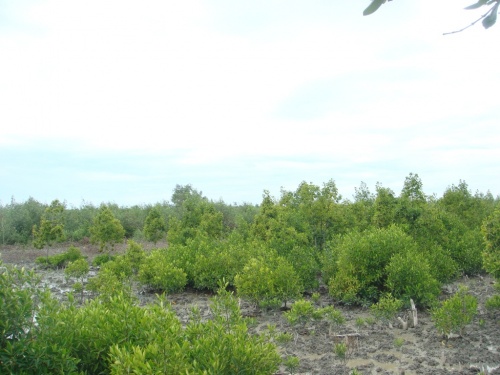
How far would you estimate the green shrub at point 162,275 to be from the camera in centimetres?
1427

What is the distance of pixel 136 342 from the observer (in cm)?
458

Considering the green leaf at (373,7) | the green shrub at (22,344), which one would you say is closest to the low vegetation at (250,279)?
the green shrub at (22,344)

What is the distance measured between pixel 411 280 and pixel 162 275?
7.43m

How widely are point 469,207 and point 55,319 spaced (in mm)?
23123

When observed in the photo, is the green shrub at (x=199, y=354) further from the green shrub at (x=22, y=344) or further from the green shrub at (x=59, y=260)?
the green shrub at (x=59, y=260)

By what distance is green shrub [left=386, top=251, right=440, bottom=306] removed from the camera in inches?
441

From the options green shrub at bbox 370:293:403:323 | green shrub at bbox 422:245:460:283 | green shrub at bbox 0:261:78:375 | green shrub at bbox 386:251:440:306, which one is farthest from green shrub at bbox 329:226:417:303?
green shrub at bbox 0:261:78:375

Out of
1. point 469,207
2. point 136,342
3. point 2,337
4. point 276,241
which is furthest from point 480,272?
point 2,337

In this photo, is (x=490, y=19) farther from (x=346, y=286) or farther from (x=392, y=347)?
(x=346, y=286)

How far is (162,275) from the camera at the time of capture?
14.3 meters

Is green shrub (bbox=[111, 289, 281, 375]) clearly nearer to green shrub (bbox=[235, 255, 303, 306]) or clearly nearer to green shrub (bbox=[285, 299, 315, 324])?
green shrub (bbox=[285, 299, 315, 324])

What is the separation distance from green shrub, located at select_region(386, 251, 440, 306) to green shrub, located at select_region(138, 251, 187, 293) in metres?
6.40

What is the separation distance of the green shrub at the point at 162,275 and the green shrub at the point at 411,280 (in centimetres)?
640

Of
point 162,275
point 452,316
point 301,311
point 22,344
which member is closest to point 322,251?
point 162,275
